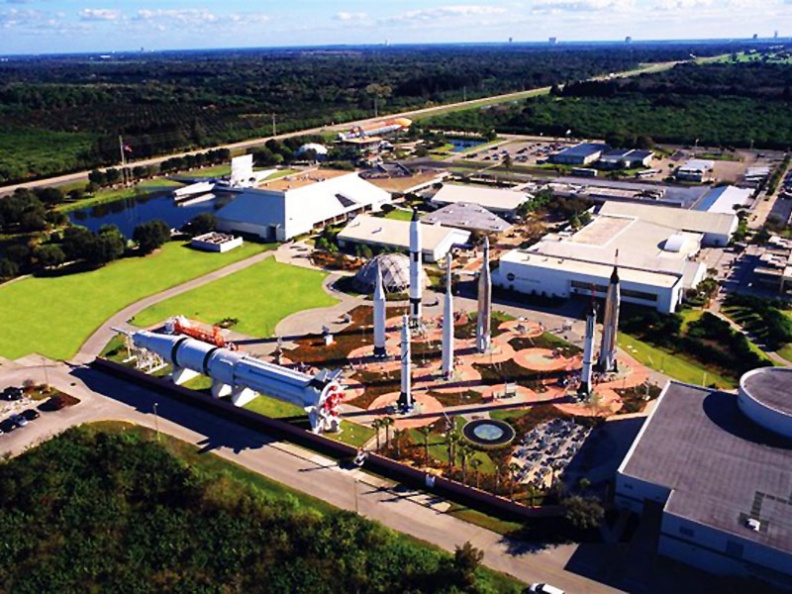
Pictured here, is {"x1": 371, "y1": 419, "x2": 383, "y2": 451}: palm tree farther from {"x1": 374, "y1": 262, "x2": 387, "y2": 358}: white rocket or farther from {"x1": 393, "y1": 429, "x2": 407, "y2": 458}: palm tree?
{"x1": 374, "y1": 262, "x2": 387, "y2": 358}: white rocket

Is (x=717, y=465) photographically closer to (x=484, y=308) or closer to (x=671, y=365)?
(x=671, y=365)

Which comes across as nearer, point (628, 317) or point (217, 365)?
point (217, 365)

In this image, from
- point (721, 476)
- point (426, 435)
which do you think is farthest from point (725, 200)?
point (426, 435)

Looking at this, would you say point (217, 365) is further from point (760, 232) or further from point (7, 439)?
point (760, 232)

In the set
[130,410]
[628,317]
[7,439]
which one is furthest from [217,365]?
[628,317]

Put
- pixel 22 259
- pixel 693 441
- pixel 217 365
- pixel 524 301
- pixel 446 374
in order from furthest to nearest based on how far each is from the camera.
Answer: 1. pixel 22 259
2. pixel 524 301
3. pixel 446 374
4. pixel 217 365
5. pixel 693 441

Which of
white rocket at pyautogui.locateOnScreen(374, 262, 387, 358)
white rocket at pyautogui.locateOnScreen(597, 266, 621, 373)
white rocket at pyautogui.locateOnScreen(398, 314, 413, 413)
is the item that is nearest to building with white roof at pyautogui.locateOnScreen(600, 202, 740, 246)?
white rocket at pyautogui.locateOnScreen(597, 266, 621, 373)
